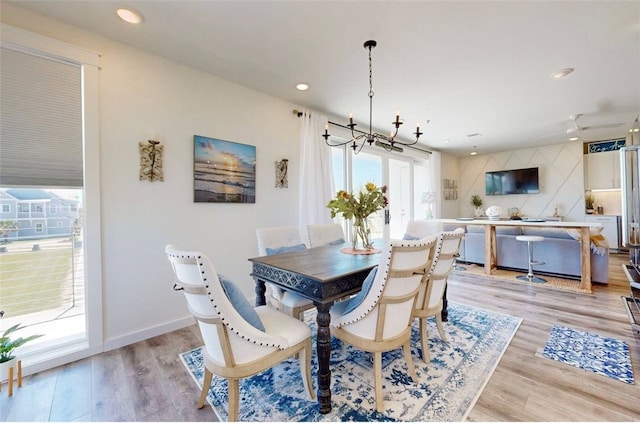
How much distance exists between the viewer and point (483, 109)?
409cm

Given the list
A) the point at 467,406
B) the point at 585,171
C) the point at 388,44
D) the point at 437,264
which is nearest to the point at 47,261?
the point at 437,264

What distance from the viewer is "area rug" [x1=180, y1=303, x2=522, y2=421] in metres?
1.52

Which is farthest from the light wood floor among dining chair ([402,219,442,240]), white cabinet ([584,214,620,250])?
white cabinet ([584,214,620,250])

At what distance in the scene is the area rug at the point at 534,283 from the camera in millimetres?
3687

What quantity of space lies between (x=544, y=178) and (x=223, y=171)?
7.95 metres

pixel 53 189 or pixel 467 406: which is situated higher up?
pixel 53 189

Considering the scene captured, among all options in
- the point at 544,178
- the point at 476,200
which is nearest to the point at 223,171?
the point at 476,200

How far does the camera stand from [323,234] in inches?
120

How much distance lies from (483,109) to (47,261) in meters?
5.54

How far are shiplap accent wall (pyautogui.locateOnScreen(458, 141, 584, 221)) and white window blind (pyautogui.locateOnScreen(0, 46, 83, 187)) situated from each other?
8.78 meters

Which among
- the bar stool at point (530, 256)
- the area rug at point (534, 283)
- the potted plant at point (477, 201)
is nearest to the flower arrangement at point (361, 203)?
the bar stool at point (530, 256)

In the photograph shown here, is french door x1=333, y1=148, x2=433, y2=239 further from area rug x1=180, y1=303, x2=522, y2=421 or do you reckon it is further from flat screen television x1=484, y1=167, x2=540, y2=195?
area rug x1=180, y1=303, x2=522, y2=421

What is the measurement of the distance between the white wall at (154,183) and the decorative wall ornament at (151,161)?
0.17 feet

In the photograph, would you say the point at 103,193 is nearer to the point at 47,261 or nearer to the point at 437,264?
the point at 47,261
